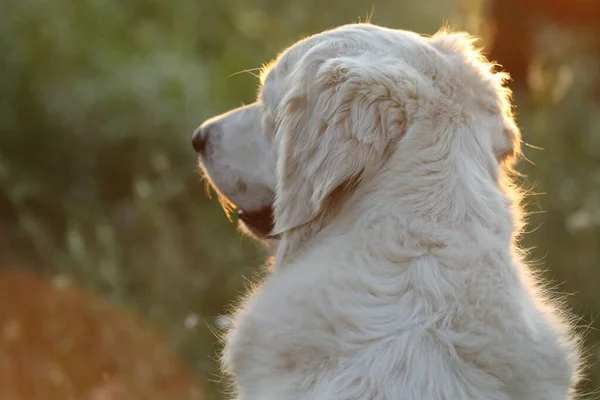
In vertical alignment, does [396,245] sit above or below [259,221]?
above

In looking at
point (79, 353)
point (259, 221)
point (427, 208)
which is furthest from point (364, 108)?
point (79, 353)

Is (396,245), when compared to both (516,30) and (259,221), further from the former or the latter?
(516,30)

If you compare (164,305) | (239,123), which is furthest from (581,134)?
(239,123)

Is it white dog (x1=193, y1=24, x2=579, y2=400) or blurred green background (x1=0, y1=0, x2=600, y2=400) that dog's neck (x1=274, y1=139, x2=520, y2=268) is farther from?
blurred green background (x1=0, y1=0, x2=600, y2=400)

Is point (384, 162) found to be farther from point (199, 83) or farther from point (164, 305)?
point (199, 83)

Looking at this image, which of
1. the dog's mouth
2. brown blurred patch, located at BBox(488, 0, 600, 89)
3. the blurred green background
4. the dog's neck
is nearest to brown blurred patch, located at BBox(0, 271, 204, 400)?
the blurred green background

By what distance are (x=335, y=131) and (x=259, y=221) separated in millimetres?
667

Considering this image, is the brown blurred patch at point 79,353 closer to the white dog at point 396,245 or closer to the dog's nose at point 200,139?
the dog's nose at point 200,139

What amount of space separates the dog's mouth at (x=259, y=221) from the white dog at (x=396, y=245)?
31cm

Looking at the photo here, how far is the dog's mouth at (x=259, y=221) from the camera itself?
2645 millimetres

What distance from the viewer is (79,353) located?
4.45 meters

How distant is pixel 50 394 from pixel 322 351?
2.57 meters

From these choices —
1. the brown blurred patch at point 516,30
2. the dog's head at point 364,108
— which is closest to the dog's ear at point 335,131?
the dog's head at point 364,108

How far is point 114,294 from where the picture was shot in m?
4.02
